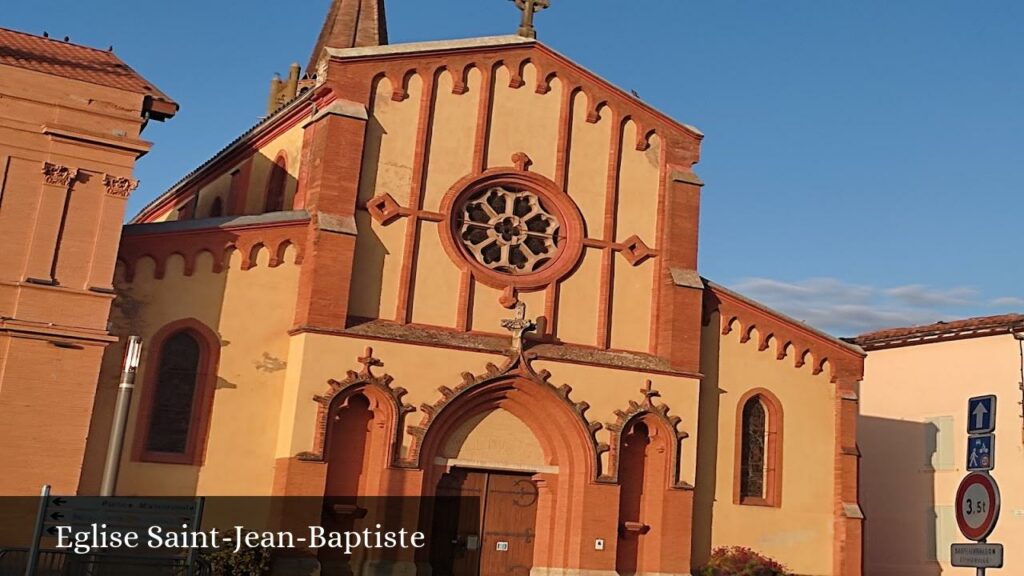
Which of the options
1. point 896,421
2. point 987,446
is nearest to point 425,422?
point 987,446

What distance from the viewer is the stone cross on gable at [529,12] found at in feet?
82.8

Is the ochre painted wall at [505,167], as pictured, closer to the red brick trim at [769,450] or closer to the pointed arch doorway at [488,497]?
the pointed arch doorway at [488,497]

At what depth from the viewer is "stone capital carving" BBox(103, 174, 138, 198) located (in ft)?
64.9

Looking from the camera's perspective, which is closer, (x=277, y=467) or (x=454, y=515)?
(x=277, y=467)

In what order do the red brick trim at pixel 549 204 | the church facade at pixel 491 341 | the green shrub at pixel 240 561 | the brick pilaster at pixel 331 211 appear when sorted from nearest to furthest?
the green shrub at pixel 240 561
the church facade at pixel 491 341
the brick pilaster at pixel 331 211
the red brick trim at pixel 549 204

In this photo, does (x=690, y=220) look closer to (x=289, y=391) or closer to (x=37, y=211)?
(x=289, y=391)

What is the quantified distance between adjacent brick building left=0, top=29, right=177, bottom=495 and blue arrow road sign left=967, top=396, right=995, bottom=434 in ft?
44.0

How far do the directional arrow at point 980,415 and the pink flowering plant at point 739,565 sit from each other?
1211 cm

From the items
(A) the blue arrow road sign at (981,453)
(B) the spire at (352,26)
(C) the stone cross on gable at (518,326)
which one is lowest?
(A) the blue arrow road sign at (981,453)

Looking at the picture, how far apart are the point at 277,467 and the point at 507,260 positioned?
630 centimetres

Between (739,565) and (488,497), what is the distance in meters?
5.34

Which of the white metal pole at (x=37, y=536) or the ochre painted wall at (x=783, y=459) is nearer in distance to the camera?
the white metal pole at (x=37, y=536)

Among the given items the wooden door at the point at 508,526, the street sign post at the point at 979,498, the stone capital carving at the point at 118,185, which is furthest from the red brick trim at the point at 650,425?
the street sign post at the point at 979,498

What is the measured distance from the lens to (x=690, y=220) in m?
25.5
